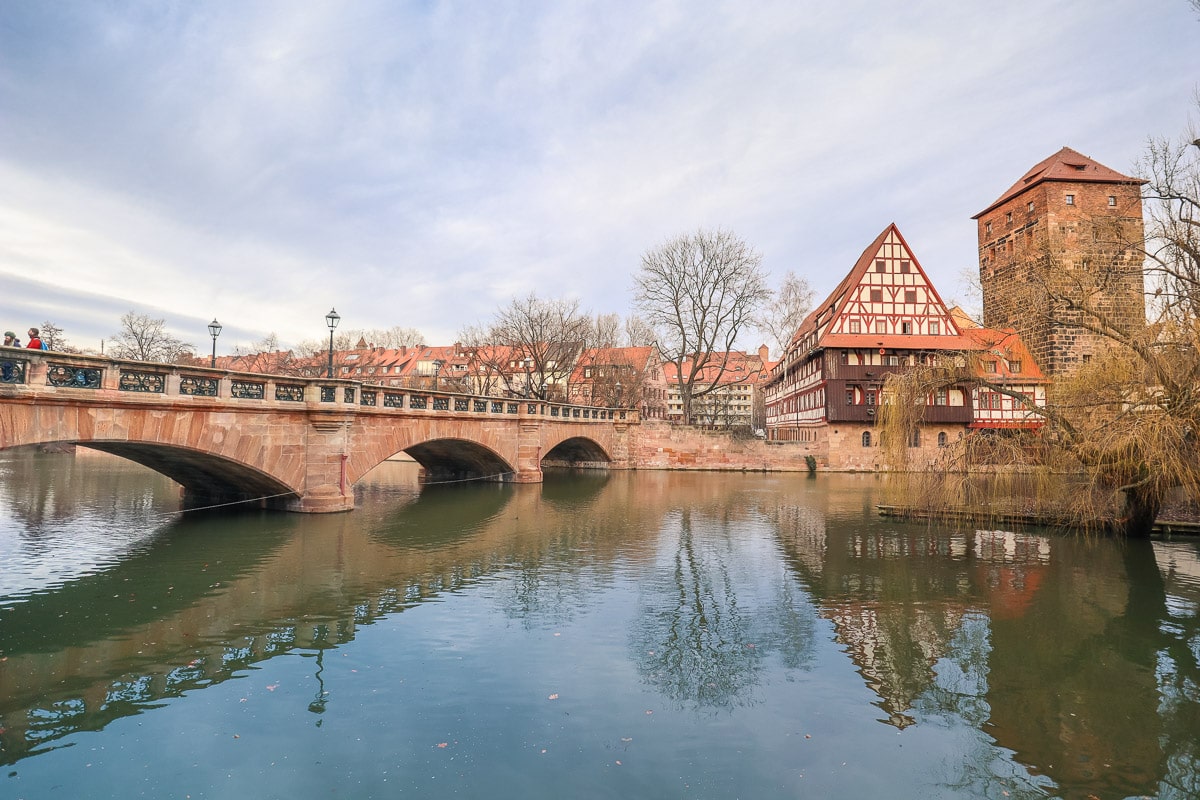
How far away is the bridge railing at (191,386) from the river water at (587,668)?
289 cm

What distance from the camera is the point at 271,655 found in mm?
7020

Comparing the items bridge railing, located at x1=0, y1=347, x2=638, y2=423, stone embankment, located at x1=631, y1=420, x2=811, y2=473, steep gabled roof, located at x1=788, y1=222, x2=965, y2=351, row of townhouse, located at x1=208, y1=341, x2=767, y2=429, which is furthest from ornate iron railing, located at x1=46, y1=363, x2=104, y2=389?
steep gabled roof, located at x1=788, y1=222, x2=965, y2=351

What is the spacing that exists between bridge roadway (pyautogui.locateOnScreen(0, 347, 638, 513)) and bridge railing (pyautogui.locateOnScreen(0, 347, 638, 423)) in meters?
0.02

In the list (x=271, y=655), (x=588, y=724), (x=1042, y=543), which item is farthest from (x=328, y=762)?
(x=1042, y=543)

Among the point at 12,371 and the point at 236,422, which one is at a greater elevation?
the point at 12,371

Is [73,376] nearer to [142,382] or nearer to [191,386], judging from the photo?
[142,382]

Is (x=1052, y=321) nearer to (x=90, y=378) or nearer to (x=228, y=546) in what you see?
(x=228, y=546)

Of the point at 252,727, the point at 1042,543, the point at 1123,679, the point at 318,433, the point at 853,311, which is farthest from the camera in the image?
the point at 853,311

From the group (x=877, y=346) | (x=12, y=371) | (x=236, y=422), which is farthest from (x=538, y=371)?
(x=12, y=371)

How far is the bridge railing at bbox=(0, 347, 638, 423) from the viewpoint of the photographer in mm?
9977

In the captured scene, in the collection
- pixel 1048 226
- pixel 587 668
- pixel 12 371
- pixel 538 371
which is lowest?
pixel 587 668

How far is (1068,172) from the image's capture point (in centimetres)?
3572

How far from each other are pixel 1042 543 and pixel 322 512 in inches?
657

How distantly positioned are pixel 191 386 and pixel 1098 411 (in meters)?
17.9
